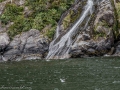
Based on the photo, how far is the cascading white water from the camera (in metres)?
46.2

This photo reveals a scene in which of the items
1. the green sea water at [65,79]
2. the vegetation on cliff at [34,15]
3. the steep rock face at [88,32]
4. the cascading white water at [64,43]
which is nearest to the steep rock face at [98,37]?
the steep rock face at [88,32]

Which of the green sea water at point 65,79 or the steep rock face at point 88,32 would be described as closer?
the green sea water at point 65,79

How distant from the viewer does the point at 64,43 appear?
47469 mm

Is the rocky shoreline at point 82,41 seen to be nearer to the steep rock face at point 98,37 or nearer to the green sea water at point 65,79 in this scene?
the steep rock face at point 98,37

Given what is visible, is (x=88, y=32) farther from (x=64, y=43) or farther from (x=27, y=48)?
(x=27, y=48)

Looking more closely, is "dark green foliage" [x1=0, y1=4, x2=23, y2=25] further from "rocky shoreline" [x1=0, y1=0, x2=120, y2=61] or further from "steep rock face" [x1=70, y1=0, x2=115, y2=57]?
"steep rock face" [x1=70, y1=0, x2=115, y2=57]

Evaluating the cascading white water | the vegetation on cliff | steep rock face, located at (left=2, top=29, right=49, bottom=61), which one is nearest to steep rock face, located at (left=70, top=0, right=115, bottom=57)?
the cascading white water

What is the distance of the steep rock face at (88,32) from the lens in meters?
45.1

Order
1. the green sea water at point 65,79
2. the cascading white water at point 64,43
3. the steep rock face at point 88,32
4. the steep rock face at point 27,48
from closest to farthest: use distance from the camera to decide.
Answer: the green sea water at point 65,79 < the steep rock face at point 88,32 < the cascading white water at point 64,43 < the steep rock face at point 27,48

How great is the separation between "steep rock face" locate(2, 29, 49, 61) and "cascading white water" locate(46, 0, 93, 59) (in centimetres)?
132

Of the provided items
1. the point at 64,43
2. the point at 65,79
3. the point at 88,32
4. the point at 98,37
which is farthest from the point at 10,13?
the point at 65,79

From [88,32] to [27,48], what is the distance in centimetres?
919

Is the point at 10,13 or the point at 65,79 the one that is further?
the point at 10,13

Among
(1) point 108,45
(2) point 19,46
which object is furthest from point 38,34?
(1) point 108,45
